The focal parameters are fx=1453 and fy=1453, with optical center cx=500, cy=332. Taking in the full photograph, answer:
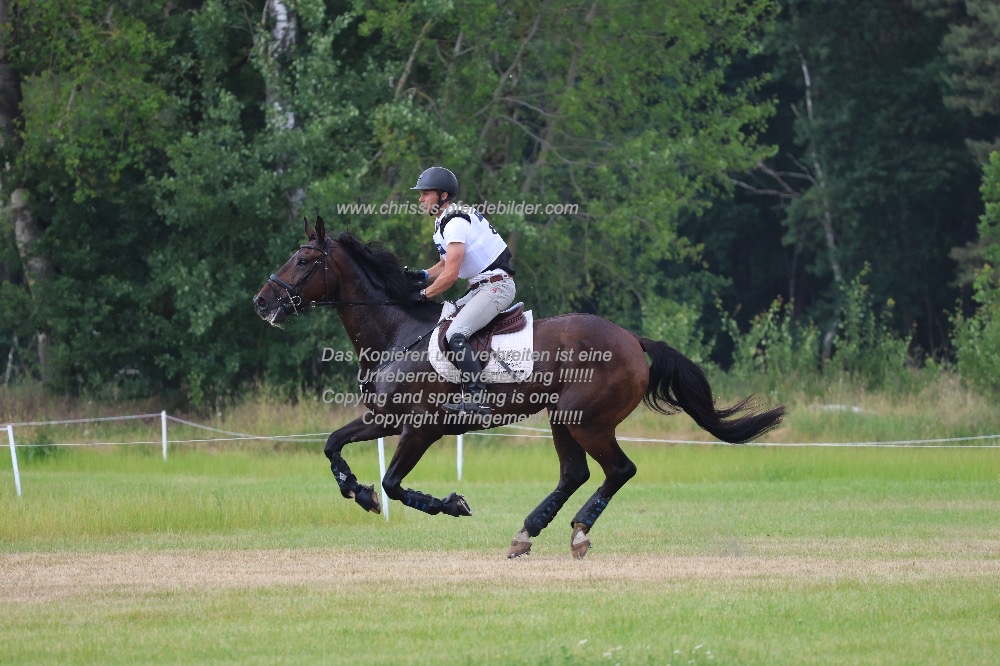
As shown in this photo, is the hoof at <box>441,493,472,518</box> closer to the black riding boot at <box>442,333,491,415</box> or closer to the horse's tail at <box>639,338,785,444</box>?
the black riding boot at <box>442,333,491,415</box>

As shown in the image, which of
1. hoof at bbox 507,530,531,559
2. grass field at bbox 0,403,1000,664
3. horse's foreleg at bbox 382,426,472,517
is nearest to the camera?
grass field at bbox 0,403,1000,664

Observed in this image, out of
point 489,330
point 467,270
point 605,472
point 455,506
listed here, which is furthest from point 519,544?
point 467,270

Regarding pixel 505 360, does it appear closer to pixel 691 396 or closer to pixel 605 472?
pixel 605 472

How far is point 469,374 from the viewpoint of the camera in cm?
1110

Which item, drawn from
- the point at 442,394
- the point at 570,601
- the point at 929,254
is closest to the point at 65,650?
the point at 570,601

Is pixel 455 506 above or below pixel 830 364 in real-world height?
below

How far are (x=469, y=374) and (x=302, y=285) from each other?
1570mm

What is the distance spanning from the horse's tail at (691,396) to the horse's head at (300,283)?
103 inches

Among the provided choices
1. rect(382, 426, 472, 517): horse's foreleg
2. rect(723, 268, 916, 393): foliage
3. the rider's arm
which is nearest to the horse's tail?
the rider's arm

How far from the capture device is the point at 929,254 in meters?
42.0

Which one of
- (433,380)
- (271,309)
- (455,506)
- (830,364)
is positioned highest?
(271,309)

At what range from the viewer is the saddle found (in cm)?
1119

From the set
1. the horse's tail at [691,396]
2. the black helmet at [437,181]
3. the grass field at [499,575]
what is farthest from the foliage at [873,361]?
the black helmet at [437,181]

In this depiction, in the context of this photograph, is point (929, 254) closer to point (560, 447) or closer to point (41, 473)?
point (41, 473)
